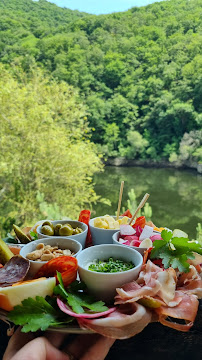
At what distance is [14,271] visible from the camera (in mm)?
862

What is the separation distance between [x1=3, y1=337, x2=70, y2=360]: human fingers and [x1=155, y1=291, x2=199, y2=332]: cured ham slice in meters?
0.22

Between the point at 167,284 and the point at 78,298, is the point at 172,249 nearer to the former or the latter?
the point at 167,284

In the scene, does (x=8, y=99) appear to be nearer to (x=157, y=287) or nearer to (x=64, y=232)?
(x=64, y=232)

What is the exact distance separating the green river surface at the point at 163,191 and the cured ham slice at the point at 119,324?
501 inches

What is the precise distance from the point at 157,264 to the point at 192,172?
2007 cm

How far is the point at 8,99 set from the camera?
6020 millimetres

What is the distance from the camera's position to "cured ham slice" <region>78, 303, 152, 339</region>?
27.3 inches

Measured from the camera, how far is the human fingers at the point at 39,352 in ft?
2.13

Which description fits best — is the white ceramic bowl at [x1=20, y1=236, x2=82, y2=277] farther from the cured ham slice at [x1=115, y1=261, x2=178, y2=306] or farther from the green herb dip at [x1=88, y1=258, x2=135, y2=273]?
the cured ham slice at [x1=115, y1=261, x2=178, y2=306]

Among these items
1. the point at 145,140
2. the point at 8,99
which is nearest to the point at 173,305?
the point at 8,99

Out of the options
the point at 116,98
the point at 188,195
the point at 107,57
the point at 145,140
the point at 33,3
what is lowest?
the point at 188,195

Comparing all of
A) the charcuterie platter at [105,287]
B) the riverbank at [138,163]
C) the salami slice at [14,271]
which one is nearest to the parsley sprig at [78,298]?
the charcuterie platter at [105,287]

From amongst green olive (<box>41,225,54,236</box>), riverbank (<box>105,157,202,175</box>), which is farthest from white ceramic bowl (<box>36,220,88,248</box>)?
riverbank (<box>105,157,202,175</box>)

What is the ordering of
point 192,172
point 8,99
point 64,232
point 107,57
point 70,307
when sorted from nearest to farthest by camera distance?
point 70,307, point 64,232, point 8,99, point 192,172, point 107,57
